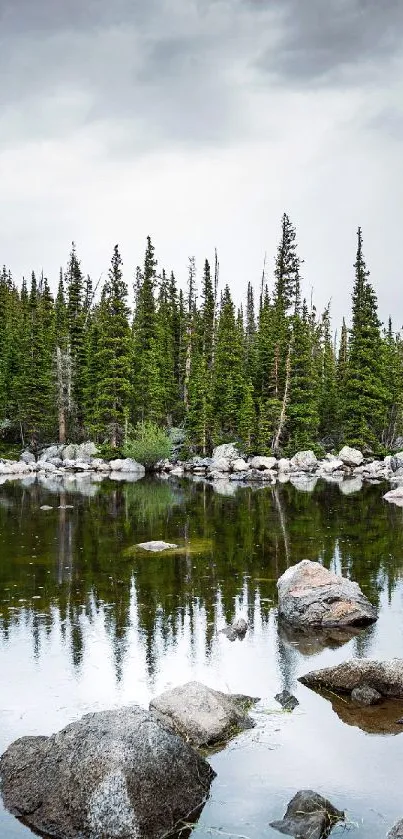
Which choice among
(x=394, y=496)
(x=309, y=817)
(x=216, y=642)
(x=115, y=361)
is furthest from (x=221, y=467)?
(x=309, y=817)

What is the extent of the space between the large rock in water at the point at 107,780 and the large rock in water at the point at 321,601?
256 inches

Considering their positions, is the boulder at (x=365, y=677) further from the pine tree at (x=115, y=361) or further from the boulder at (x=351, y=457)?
the pine tree at (x=115, y=361)

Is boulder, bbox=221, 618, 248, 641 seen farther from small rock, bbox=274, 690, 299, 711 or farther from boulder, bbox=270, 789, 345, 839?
boulder, bbox=270, 789, 345, 839

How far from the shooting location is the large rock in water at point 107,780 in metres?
7.11

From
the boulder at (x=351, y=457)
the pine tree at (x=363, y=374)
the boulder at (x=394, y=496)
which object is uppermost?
the pine tree at (x=363, y=374)

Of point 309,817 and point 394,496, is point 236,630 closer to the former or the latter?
point 309,817

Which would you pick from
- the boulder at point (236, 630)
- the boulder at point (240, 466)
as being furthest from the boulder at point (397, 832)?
the boulder at point (240, 466)

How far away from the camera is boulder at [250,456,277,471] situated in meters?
59.2

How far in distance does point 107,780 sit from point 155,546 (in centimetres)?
1521

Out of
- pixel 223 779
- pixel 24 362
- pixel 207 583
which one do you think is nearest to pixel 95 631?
pixel 207 583

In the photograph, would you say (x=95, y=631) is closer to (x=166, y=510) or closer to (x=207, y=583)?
(x=207, y=583)

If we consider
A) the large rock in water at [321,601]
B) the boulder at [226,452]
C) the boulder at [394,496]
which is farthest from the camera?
the boulder at [226,452]

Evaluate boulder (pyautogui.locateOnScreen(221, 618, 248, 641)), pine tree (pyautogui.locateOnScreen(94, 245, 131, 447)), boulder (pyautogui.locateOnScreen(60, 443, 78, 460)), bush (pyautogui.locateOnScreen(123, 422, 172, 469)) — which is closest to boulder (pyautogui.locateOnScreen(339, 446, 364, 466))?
bush (pyautogui.locateOnScreen(123, 422, 172, 469))

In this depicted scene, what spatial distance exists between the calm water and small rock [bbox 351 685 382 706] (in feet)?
0.78
